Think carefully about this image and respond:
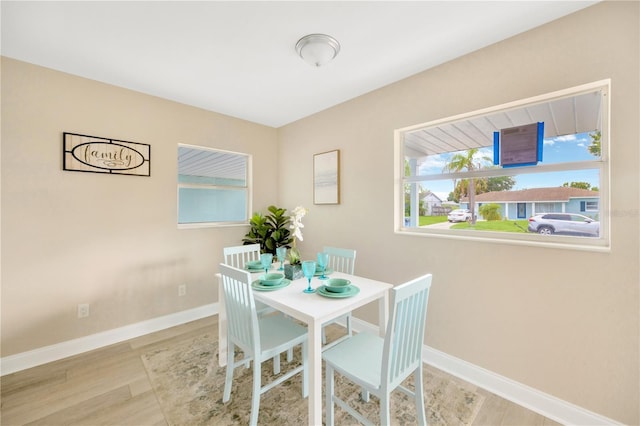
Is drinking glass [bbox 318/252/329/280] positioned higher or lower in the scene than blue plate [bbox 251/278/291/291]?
higher

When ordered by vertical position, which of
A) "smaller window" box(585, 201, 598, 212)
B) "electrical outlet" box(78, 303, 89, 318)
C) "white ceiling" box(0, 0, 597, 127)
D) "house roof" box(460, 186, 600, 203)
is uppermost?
"white ceiling" box(0, 0, 597, 127)

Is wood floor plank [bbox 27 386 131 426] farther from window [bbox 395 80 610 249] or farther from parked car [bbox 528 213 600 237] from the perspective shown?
parked car [bbox 528 213 600 237]

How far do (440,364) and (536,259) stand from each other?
1.16m

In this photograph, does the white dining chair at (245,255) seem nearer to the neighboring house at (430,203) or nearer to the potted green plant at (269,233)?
the potted green plant at (269,233)

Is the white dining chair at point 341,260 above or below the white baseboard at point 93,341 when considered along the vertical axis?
above

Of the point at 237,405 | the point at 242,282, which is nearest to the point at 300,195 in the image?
the point at 242,282

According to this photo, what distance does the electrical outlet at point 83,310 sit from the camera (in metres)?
2.43

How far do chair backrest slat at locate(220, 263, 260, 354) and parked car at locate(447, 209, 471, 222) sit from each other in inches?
70.3

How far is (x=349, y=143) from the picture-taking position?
2922mm

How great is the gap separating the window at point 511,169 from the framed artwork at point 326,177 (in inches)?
29.8

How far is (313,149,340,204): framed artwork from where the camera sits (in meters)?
3.04

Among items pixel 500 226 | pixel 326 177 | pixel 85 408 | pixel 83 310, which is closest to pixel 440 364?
pixel 500 226

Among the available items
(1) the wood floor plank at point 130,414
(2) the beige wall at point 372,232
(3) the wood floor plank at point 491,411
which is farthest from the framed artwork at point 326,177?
(1) the wood floor plank at point 130,414

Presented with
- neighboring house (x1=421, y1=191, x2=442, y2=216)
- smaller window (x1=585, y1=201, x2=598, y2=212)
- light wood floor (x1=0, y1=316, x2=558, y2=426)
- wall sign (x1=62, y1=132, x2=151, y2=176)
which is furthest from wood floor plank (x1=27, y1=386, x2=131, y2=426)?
smaller window (x1=585, y1=201, x2=598, y2=212)
